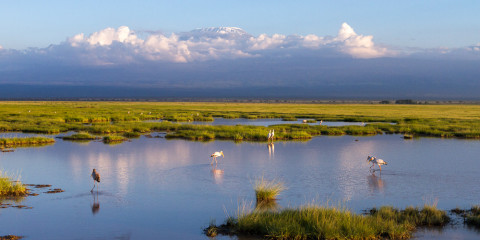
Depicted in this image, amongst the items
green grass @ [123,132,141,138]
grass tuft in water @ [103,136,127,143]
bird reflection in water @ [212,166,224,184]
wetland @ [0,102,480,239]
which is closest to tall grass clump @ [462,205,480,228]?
wetland @ [0,102,480,239]

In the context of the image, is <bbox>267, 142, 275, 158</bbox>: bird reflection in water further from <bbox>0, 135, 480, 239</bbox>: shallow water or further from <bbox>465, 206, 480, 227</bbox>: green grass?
<bbox>465, 206, 480, 227</bbox>: green grass

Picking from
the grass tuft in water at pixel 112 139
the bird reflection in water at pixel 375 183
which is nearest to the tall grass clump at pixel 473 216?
the bird reflection in water at pixel 375 183

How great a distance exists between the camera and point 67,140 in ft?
99.4

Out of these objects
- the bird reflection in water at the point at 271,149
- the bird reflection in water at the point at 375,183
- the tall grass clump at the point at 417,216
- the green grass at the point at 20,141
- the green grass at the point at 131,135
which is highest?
the green grass at the point at 20,141

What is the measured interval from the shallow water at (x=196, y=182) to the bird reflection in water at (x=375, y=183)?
0.04 metres

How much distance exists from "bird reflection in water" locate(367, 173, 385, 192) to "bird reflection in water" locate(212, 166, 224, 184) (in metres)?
5.06

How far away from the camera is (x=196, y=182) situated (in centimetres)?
1670

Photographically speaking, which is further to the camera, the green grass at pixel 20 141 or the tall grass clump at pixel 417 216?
the green grass at pixel 20 141

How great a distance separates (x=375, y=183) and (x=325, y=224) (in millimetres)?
7051

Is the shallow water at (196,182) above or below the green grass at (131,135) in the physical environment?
below

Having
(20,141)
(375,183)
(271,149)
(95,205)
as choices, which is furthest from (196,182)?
(20,141)

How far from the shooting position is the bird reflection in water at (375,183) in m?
15.6

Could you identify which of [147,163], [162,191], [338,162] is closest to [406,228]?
[162,191]

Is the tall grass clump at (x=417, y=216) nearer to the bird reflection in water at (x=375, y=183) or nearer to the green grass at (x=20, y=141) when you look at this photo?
the bird reflection in water at (x=375, y=183)
